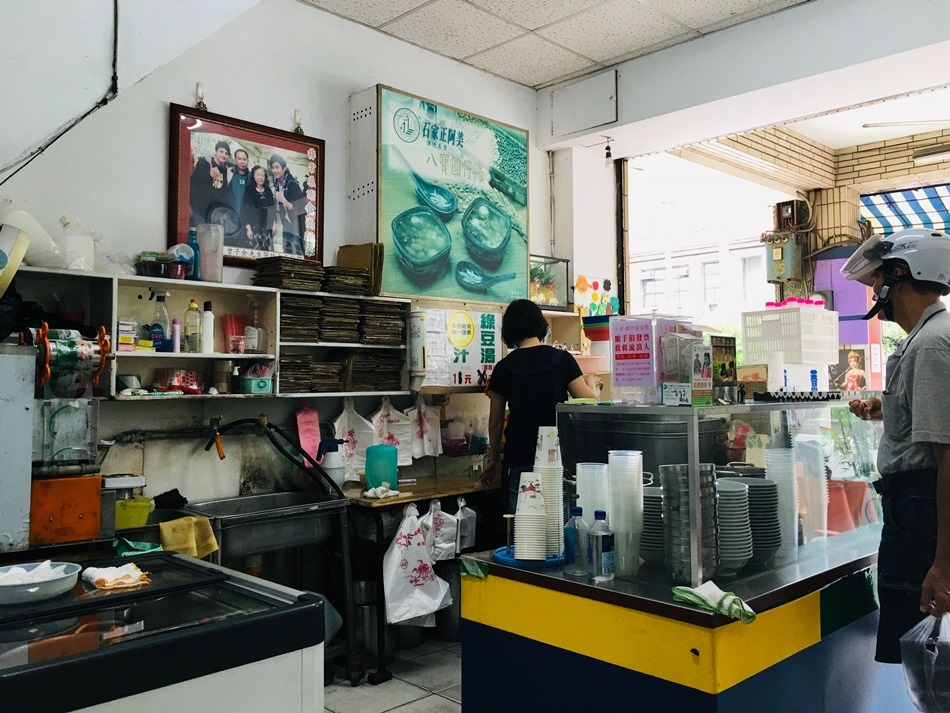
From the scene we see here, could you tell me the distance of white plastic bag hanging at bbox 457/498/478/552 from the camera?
14.5 ft

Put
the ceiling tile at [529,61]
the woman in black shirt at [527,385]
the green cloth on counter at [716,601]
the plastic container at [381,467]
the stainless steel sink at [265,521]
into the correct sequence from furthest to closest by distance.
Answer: the ceiling tile at [529,61] → the plastic container at [381,467] → the woman in black shirt at [527,385] → the stainless steel sink at [265,521] → the green cloth on counter at [716,601]

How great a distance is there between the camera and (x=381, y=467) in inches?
173

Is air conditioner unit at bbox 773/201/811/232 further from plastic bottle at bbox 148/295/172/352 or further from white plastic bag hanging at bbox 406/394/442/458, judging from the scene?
plastic bottle at bbox 148/295/172/352

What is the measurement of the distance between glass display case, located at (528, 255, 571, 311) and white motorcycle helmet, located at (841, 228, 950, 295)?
3.07 meters

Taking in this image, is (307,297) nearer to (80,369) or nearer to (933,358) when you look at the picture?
(80,369)

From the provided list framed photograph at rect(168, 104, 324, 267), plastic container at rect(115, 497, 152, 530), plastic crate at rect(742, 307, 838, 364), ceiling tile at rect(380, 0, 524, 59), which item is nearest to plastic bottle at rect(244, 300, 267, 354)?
framed photograph at rect(168, 104, 324, 267)

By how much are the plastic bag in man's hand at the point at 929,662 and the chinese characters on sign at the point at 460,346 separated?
9.58ft

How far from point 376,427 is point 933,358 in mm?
3121

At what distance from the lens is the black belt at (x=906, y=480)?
2.35m

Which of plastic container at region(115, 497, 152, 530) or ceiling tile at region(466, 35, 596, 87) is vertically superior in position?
ceiling tile at region(466, 35, 596, 87)

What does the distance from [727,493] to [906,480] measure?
0.63 metres

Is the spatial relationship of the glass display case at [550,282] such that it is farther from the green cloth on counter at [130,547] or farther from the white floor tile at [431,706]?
the green cloth on counter at [130,547]

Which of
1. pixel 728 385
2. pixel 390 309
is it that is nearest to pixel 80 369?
pixel 390 309

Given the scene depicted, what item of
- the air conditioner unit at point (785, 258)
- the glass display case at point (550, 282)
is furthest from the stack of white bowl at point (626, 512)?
the air conditioner unit at point (785, 258)
